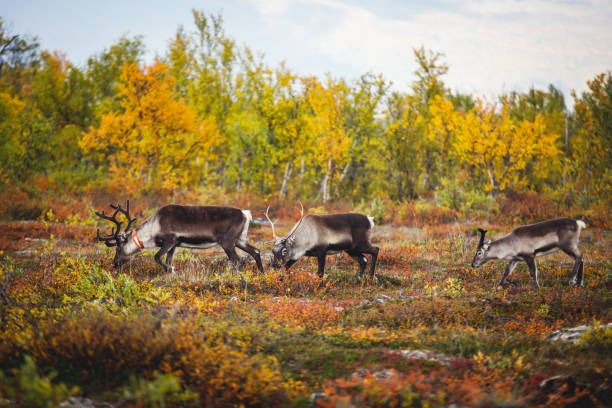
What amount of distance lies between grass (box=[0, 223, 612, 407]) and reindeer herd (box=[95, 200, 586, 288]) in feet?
1.67

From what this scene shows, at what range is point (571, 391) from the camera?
4211 mm

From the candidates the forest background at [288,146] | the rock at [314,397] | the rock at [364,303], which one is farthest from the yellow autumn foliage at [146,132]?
the rock at [314,397]

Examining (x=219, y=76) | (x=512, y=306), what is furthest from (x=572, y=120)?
(x=512, y=306)

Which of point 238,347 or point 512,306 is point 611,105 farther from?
point 238,347

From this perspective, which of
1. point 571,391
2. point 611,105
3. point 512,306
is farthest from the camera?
point 611,105

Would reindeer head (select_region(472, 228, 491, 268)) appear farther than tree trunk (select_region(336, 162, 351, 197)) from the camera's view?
No

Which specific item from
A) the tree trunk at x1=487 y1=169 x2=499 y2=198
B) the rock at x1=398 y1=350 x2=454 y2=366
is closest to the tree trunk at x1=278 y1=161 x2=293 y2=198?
the tree trunk at x1=487 y1=169 x2=499 y2=198

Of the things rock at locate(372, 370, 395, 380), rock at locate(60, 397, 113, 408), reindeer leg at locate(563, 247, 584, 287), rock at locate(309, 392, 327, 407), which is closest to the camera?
rock at locate(60, 397, 113, 408)

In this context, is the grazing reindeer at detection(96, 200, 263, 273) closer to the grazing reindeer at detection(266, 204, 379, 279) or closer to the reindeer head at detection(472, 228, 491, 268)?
the grazing reindeer at detection(266, 204, 379, 279)

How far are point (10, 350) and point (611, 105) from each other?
2390 centimetres

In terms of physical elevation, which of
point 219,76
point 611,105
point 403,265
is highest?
point 219,76

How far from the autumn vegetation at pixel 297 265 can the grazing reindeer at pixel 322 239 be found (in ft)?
1.62

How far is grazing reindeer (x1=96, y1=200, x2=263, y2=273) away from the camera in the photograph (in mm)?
10109

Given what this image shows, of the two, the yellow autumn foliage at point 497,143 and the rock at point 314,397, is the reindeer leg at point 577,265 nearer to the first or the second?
the rock at point 314,397
